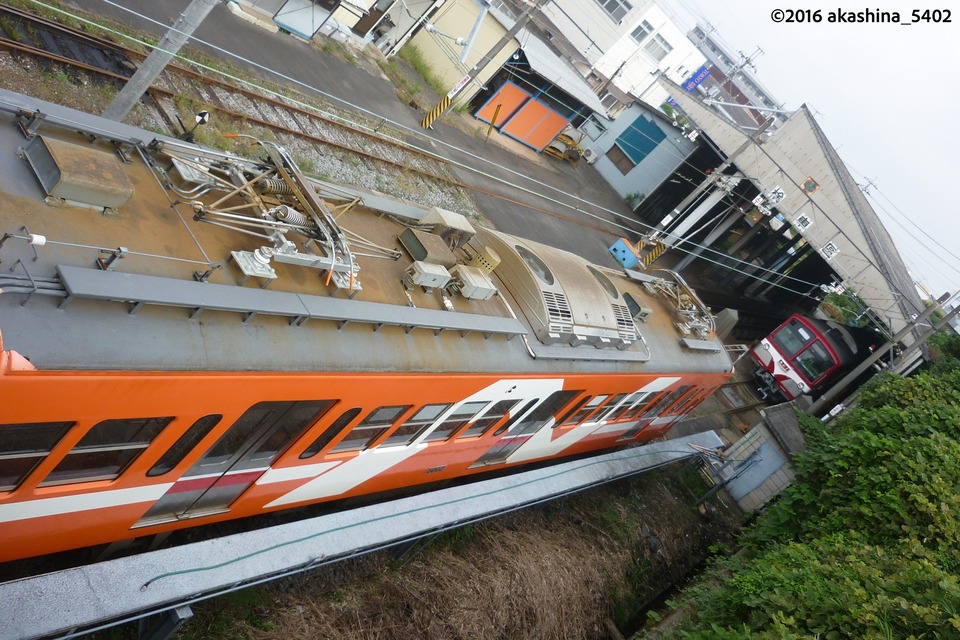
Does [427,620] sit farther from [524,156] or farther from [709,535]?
[524,156]

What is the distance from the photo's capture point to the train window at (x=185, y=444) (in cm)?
703

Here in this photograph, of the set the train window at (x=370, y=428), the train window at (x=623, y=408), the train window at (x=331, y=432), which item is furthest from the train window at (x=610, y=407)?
the train window at (x=331, y=432)

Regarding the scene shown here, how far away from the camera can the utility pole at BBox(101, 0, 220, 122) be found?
9688 mm

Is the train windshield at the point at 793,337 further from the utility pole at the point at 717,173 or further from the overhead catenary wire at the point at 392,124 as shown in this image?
the overhead catenary wire at the point at 392,124

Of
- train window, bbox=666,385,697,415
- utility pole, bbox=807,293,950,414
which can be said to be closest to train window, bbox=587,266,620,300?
train window, bbox=666,385,697,415

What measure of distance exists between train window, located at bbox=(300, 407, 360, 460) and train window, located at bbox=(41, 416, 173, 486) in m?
2.24

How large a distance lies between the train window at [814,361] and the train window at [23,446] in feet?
99.7

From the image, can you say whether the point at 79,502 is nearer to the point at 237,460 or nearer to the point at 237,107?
the point at 237,460

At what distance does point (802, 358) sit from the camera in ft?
102

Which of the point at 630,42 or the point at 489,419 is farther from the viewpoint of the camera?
the point at 630,42

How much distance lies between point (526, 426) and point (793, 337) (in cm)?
2250

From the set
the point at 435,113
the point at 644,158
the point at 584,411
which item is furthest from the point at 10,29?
the point at 644,158

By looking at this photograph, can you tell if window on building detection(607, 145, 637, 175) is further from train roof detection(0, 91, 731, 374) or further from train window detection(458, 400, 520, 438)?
train window detection(458, 400, 520, 438)

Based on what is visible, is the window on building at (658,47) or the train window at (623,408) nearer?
the train window at (623,408)
